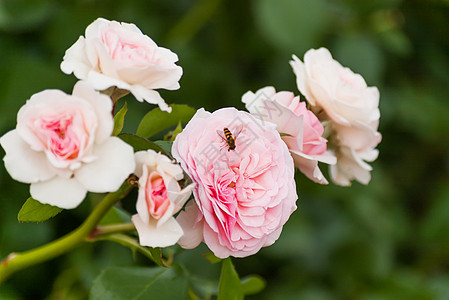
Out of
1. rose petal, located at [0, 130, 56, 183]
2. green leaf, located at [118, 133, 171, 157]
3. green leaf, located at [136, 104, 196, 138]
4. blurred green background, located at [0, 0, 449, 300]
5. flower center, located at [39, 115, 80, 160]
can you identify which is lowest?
blurred green background, located at [0, 0, 449, 300]

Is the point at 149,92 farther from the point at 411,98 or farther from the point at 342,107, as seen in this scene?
the point at 411,98

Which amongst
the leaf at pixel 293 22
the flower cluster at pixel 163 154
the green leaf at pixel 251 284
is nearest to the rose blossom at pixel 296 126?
the flower cluster at pixel 163 154

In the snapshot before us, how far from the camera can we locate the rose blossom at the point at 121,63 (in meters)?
0.48

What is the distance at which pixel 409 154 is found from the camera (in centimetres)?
156

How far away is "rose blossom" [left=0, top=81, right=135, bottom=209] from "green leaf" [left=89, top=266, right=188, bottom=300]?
0.19 metres

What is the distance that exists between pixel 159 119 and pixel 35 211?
→ 161 mm

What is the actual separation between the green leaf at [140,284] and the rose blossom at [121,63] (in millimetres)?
228

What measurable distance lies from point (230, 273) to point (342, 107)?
22 cm

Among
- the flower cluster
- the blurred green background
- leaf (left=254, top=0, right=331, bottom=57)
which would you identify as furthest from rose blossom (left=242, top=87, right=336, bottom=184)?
leaf (left=254, top=0, right=331, bottom=57)

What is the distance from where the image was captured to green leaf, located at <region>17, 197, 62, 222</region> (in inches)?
20.1

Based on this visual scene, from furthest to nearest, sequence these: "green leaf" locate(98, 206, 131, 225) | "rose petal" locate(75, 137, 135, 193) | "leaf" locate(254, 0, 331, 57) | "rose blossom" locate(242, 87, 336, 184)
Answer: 1. "leaf" locate(254, 0, 331, 57)
2. "green leaf" locate(98, 206, 131, 225)
3. "rose blossom" locate(242, 87, 336, 184)
4. "rose petal" locate(75, 137, 135, 193)

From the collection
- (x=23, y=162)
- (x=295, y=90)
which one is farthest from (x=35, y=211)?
(x=295, y=90)

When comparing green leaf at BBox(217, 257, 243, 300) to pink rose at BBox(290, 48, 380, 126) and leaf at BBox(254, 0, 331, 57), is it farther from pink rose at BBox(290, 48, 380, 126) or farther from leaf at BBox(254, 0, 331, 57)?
leaf at BBox(254, 0, 331, 57)

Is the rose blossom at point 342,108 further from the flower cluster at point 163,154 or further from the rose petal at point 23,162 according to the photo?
the rose petal at point 23,162
